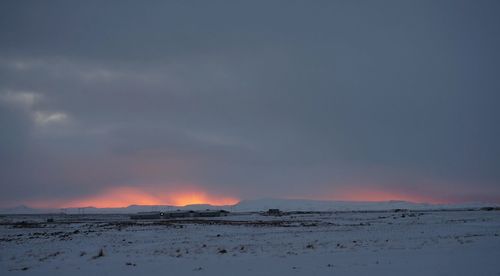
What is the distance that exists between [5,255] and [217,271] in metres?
17.8

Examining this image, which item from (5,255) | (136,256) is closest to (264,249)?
(136,256)

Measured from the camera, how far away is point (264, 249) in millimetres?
30547

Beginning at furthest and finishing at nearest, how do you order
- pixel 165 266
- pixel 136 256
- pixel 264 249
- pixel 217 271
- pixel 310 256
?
pixel 264 249
pixel 136 256
pixel 310 256
pixel 165 266
pixel 217 271

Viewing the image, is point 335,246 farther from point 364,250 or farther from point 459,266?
point 459,266

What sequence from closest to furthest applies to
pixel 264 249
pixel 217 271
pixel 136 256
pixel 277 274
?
1. pixel 277 274
2. pixel 217 271
3. pixel 136 256
4. pixel 264 249

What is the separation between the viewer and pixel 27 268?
2338 cm

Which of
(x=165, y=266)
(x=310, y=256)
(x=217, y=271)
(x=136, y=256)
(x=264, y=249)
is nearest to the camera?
(x=217, y=271)

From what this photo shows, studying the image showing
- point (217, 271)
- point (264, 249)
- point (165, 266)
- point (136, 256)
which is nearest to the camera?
point (217, 271)

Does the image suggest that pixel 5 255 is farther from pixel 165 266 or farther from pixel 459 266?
pixel 459 266

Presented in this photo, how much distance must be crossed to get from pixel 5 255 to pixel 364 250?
23.6 m

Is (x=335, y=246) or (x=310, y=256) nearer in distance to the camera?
(x=310, y=256)

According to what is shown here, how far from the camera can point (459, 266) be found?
20875 mm

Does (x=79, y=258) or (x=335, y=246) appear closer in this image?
(x=79, y=258)

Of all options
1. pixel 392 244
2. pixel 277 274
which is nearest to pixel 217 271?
pixel 277 274
